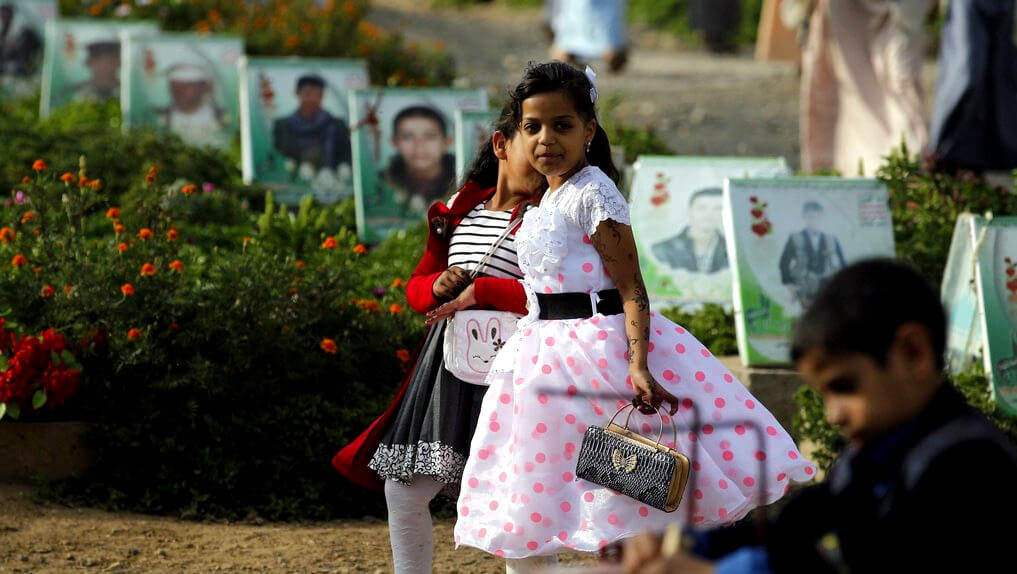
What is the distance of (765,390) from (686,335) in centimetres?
247

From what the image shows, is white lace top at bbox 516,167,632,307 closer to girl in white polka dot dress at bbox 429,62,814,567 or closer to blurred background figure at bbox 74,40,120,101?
girl in white polka dot dress at bbox 429,62,814,567

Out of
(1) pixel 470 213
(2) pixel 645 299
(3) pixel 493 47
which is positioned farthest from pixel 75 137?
(3) pixel 493 47

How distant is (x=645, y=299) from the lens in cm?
399

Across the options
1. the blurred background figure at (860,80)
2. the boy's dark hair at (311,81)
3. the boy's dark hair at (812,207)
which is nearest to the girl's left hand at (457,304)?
the boy's dark hair at (812,207)

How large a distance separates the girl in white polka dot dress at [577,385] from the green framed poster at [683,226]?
125 inches

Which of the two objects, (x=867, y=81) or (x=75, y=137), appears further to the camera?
(x=867, y=81)

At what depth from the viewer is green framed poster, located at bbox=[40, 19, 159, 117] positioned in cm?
1115

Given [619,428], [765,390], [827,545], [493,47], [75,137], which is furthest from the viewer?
[493,47]

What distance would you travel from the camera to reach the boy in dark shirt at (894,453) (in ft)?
7.58

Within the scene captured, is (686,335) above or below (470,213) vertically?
below

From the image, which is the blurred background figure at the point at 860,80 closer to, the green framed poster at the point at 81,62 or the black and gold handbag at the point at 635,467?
the green framed poster at the point at 81,62

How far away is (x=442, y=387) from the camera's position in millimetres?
4316

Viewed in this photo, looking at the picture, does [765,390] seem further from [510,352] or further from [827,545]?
[827,545]

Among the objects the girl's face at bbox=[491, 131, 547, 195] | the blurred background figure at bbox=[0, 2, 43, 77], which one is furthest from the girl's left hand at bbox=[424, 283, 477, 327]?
the blurred background figure at bbox=[0, 2, 43, 77]
